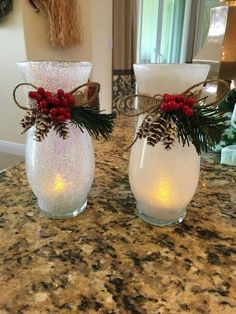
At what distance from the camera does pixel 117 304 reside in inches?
13.4

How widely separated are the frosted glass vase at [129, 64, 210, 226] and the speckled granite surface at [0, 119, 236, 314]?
37mm

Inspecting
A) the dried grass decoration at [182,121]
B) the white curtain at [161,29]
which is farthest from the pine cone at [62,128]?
the white curtain at [161,29]

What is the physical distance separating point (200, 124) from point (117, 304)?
28 cm

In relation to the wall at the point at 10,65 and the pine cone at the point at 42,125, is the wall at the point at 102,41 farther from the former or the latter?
the pine cone at the point at 42,125

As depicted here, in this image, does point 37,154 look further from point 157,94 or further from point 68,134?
point 157,94

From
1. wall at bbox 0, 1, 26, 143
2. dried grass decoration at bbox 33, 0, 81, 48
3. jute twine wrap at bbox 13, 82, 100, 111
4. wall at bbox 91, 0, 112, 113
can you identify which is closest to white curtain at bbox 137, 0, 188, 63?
wall at bbox 91, 0, 112, 113

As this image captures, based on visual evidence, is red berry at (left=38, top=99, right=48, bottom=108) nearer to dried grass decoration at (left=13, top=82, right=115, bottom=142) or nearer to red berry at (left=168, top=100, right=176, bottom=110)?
dried grass decoration at (left=13, top=82, right=115, bottom=142)

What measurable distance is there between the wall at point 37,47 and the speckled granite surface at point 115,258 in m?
2.16

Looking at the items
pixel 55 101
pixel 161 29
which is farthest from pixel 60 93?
pixel 161 29

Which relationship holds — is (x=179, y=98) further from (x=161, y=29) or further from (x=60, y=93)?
(x=161, y=29)

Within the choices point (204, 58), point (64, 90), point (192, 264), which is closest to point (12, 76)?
point (204, 58)

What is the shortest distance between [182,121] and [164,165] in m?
0.08

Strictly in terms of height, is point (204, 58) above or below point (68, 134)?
above

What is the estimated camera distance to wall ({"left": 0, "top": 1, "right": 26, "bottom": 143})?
7.70 ft
